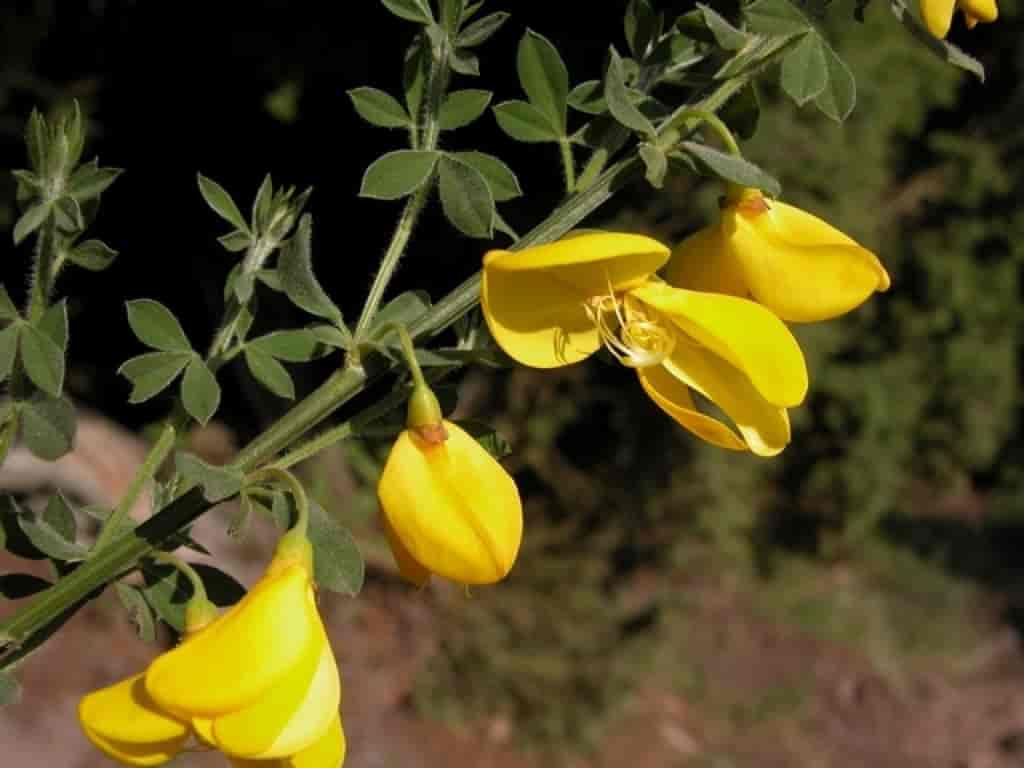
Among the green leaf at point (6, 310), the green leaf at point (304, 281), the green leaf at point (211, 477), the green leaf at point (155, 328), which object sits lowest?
the green leaf at point (155, 328)

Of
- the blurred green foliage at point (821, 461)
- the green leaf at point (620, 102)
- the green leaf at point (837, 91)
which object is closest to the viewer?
the green leaf at point (620, 102)

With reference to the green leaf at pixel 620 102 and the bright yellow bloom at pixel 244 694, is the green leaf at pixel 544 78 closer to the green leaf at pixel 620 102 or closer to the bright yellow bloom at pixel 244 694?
the green leaf at pixel 620 102

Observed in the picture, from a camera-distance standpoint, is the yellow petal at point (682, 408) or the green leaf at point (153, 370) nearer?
the yellow petal at point (682, 408)

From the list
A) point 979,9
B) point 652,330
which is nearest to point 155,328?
point 652,330

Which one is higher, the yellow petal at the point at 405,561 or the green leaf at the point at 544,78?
the green leaf at the point at 544,78

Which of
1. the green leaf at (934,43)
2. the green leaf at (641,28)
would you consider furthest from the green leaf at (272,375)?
the green leaf at (934,43)

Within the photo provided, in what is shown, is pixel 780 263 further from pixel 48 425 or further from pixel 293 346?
pixel 48 425

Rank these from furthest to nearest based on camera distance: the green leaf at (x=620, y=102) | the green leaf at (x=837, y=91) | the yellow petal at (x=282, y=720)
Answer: the green leaf at (x=837, y=91) → the green leaf at (x=620, y=102) → the yellow petal at (x=282, y=720)

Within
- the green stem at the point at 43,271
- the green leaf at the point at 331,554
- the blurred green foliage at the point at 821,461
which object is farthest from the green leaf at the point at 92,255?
the blurred green foliage at the point at 821,461

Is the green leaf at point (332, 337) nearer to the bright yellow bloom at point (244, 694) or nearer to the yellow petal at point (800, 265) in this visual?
the bright yellow bloom at point (244, 694)
